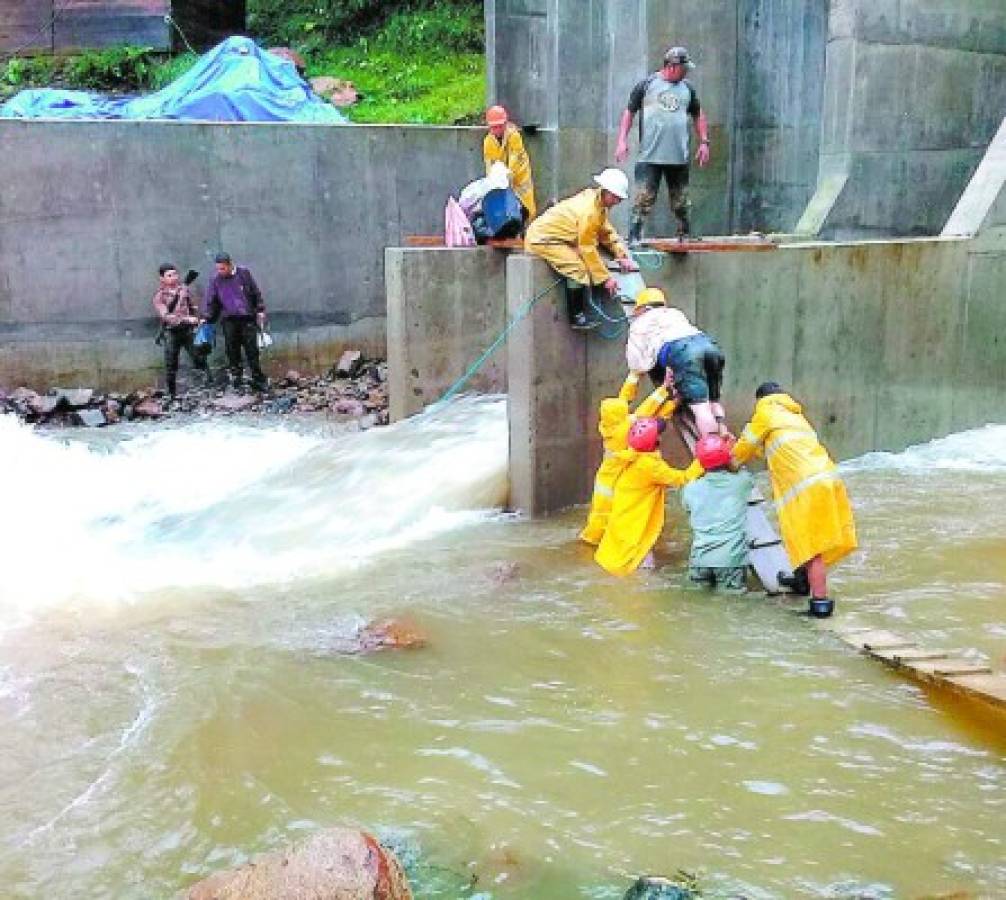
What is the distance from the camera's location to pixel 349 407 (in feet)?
45.3

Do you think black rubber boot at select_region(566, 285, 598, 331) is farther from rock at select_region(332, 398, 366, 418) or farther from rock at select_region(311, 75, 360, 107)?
rock at select_region(311, 75, 360, 107)

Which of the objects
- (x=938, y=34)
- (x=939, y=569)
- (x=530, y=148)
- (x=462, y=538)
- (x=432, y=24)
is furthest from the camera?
(x=432, y=24)

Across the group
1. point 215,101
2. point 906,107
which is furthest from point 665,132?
point 215,101

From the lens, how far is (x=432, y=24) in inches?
931

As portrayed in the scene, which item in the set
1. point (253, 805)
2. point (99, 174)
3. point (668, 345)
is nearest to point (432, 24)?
point (99, 174)

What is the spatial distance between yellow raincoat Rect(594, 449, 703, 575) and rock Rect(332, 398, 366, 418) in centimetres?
595

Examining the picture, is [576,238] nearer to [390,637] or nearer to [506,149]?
[390,637]

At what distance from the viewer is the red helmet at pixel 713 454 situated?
297 inches

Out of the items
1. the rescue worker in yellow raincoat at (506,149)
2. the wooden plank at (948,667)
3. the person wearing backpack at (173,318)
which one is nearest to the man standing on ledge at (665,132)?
the rescue worker in yellow raincoat at (506,149)

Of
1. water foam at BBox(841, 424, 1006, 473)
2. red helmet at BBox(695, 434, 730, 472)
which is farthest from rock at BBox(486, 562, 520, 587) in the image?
water foam at BBox(841, 424, 1006, 473)

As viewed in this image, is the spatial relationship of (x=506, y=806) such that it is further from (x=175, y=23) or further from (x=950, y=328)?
(x=175, y=23)

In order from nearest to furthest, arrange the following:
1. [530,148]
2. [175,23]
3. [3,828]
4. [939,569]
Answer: [3,828] → [939,569] → [530,148] → [175,23]

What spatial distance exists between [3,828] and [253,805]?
3.39 ft

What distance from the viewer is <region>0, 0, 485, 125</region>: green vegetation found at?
20.7m
